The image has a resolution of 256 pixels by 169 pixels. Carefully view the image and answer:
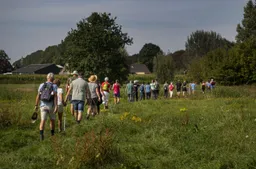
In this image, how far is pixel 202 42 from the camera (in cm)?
9288

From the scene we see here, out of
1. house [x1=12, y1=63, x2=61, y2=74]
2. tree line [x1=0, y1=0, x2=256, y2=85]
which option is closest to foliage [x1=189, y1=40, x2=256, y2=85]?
tree line [x1=0, y1=0, x2=256, y2=85]

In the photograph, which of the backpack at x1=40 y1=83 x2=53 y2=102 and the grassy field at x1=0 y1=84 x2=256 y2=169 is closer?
the grassy field at x1=0 y1=84 x2=256 y2=169

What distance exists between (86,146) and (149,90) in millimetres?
21359

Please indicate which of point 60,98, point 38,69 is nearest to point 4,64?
point 38,69

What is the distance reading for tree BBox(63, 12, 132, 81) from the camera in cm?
4747

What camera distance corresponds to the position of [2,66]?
361 ft

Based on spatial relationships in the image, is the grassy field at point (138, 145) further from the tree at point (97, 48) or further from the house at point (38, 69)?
the house at point (38, 69)

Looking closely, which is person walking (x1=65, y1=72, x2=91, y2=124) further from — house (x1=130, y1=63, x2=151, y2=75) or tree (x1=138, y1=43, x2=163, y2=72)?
house (x1=130, y1=63, x2=151, y2=75)

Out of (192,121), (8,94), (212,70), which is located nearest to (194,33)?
(212,70)

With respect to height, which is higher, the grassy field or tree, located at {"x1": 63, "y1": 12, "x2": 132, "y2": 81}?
tree, located at {"x1": 63, "y1": 12, "x2": 132, "y2": 81}

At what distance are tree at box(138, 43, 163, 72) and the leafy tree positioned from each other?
61.9ft

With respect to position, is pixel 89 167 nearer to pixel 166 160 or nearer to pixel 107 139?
pixel 107 139

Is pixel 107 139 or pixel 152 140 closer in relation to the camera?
pixel 107 139

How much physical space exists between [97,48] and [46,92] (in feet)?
129
